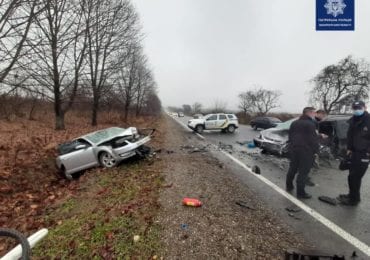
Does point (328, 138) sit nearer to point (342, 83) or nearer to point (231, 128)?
point (231, 128)

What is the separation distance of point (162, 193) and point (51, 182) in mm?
5253

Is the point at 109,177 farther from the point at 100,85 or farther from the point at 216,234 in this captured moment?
the point at 100,85

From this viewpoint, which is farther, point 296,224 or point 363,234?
point 296,224

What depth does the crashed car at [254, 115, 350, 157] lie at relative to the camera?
9242mm

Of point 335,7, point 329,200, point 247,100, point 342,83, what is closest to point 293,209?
point 329,200

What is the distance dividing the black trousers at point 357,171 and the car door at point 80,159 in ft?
24.2

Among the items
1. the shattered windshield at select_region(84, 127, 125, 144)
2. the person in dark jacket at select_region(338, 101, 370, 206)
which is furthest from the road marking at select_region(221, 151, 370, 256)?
the shattered windshield at select_region(84, 127, 125, 144)

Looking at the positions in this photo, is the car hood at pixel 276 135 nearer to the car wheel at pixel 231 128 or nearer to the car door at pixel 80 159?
the car door at pixel 80 159

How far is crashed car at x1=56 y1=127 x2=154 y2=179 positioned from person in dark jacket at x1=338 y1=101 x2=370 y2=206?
611 centimetres

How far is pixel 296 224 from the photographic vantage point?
4129 mm

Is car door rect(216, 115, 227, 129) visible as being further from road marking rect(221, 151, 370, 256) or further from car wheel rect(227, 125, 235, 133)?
road marking rect(221, 151, 370, 256)

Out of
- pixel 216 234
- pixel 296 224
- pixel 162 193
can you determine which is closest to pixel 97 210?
pixel 162 193

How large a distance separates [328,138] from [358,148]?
4999 mm

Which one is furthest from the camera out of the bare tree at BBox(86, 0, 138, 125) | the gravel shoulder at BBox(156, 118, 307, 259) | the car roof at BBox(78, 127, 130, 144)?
the bare tree at BBox(86, 0, 138, 125)
